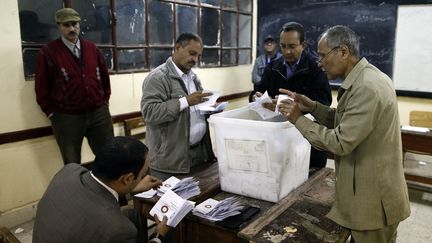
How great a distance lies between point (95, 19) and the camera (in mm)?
3094

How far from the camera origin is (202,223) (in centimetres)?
149

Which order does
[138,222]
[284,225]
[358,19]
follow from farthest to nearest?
[358,19], [138,222], [284,225]

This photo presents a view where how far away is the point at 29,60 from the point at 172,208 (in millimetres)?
1976

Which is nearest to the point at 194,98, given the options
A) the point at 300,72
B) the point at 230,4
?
the point at 300,72

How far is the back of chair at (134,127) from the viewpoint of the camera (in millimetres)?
3363

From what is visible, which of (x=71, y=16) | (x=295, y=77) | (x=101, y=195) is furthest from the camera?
(x=71, y=16)

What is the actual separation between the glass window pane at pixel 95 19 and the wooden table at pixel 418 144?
112 inches

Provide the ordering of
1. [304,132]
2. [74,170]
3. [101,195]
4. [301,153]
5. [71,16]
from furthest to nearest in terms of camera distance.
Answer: [71,16], [301,153], [304,132], [74,170], [101,195]

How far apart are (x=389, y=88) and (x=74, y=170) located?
1.18 m

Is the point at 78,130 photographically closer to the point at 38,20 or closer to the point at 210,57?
the point at 38,20

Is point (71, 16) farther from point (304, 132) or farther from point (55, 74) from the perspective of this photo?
point (304, 132)

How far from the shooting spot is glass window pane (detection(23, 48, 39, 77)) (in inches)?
105

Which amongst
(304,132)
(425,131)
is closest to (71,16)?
(304,132)

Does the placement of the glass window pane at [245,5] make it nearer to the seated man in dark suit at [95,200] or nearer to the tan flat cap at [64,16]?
the tan flat cap at [64,16]
